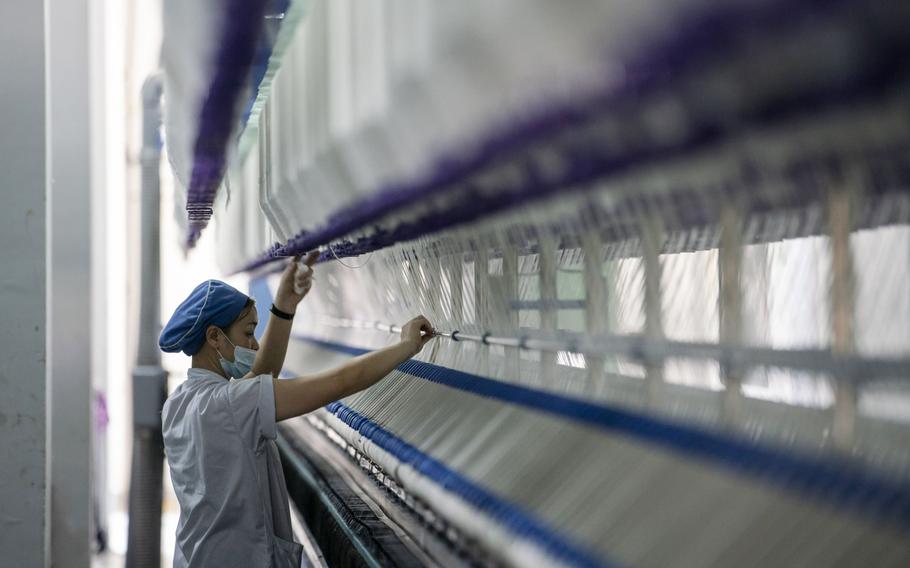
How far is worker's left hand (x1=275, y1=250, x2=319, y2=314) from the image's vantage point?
1758mm

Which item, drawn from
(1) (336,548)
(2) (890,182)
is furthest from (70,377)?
(2) (890,182)

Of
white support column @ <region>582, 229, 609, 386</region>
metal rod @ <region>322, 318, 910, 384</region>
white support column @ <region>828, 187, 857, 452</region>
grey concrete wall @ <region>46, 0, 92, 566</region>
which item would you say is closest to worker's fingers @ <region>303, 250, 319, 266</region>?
metal rod @ <region>322, 318, 910, 384</region>

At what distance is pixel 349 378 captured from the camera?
147 centimetres

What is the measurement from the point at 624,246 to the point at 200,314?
3.77ft

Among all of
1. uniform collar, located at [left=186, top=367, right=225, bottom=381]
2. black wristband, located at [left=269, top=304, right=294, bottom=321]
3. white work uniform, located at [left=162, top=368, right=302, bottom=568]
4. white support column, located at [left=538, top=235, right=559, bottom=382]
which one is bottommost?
white work uniform, located at [left=162, top=368, right=302, bottom=568]

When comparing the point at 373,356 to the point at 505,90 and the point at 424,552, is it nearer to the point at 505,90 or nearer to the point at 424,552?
the point at 424,552

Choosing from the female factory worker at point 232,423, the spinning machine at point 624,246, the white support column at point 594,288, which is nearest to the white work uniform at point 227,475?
the female factory worker at point 232,423

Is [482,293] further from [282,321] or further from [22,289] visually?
[22,289]

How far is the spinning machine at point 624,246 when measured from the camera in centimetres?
49

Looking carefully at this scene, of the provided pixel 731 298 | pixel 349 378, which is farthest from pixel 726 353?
pixel 349 378

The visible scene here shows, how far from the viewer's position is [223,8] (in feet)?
3.08

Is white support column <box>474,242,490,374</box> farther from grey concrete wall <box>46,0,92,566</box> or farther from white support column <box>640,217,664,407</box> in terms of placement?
grey concrete wall <box>46,0,92,566</box>

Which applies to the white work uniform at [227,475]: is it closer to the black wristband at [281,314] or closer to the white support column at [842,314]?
the black wristband at [281,314]

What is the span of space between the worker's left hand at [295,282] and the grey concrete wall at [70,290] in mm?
1981
